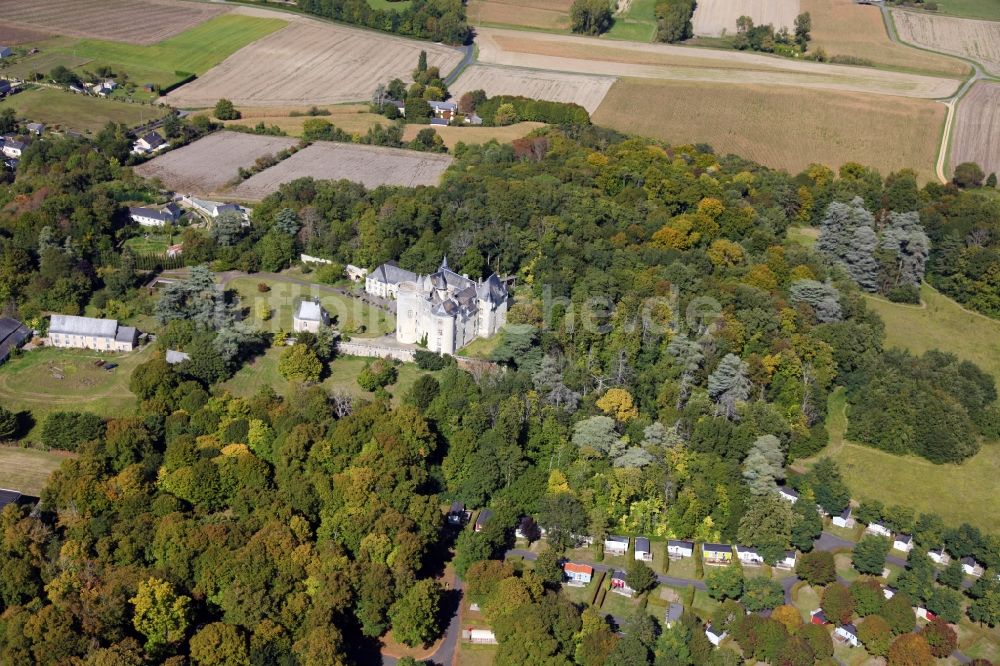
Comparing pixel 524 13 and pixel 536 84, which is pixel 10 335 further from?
pixel 524 13

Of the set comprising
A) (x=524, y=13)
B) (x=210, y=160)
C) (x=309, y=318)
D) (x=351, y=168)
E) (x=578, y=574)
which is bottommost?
(x=578, y=574)

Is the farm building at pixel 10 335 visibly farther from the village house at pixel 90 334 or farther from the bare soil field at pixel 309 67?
the bare soil field at pixel 309 67

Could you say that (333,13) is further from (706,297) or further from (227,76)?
(706,297)

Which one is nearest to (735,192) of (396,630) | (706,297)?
(706,297)

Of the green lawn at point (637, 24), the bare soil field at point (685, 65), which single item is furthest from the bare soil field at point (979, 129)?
the green lawn at point (637, 24)


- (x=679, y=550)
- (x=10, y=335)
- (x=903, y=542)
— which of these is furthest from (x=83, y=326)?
(x=903, y=542)

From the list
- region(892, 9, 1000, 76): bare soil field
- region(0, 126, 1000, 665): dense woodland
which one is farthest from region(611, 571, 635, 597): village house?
region(892, 9, 1000, 76): bare soil field

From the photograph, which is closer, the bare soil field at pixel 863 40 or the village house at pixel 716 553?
the village house at pixel 716 553

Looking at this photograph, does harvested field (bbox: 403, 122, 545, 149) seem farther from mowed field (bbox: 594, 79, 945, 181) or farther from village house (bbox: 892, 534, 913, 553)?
village house (bbox: 892, 534, 913, 553)
